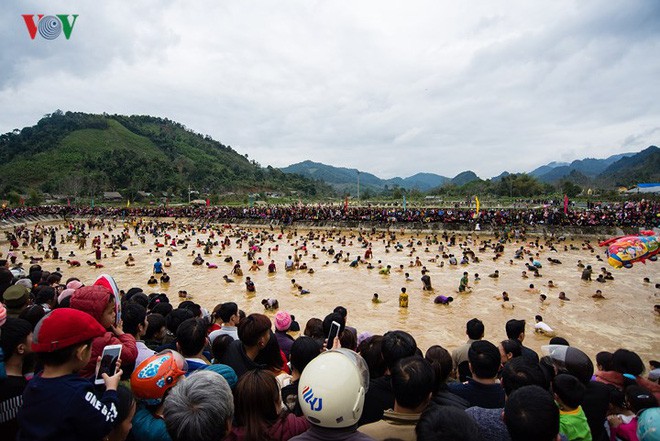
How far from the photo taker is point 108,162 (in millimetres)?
78438

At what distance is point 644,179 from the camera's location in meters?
85.3

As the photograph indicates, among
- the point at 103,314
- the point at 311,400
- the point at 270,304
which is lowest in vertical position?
the point at 270,304

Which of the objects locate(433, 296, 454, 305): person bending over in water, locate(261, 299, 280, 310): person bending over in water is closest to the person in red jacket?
locate(261, 299, 280, 310): person bending over in water

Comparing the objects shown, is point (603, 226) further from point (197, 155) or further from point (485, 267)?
point (197, 155)

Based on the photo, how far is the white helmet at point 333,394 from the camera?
5.72 feet

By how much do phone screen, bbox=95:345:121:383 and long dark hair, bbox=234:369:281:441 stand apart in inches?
33.3

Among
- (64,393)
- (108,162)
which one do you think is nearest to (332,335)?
(64,393)

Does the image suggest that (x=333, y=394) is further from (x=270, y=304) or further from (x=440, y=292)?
(x=440, y=292)

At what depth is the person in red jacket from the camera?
273cm

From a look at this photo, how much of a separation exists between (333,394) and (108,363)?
60.4 inches

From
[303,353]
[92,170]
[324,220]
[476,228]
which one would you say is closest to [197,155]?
[92,170]

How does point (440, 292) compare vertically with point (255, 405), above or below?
below

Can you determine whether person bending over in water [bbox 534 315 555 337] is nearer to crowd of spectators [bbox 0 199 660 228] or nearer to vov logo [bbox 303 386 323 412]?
vov logo [bbox 303 386 323 412]

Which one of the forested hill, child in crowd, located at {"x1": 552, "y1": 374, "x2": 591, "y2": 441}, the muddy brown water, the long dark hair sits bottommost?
the muddy brown water
